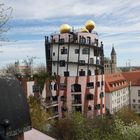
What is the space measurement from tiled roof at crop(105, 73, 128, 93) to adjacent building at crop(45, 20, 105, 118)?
49.1ft

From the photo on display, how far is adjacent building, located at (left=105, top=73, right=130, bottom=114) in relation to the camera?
73.1 metres

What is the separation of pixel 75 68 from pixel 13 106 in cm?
4693

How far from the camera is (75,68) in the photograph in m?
57.2

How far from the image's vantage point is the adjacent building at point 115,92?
240 feet

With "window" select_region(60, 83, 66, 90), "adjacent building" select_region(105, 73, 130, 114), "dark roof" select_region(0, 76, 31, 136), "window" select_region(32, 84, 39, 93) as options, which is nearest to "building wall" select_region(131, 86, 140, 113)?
"adjacent building" select_region(105, 73, 130, 114)

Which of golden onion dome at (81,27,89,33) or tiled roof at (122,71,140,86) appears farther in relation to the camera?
tiled roof at (122,71,140,86)

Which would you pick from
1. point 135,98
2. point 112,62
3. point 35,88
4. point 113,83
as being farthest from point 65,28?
point 112,62

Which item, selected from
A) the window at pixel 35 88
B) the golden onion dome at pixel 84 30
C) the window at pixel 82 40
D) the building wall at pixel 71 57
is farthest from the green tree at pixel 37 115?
the golden onion dome at pixel 84 30

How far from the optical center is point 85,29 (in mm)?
58250

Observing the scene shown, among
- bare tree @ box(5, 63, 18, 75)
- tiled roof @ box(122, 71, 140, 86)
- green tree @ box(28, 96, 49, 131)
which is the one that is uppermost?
bare tree @ box(5, 63, 18, 75)

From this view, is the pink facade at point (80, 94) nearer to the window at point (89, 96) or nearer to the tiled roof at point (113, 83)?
the window at point (89, 96)

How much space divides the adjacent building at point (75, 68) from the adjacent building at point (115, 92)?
13808 millimetres

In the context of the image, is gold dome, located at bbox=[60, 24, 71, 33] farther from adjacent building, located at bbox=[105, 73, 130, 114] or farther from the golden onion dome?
adjacent building, located at bbox=[105, 73, 130, 114]

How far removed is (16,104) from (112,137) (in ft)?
74.9
